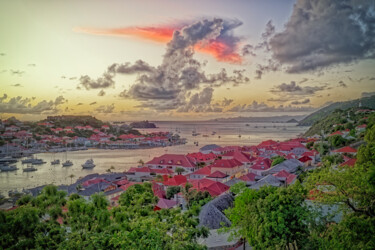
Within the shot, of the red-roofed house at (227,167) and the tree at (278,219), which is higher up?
the tree at (278,219)

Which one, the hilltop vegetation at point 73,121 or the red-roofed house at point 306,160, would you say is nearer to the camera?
the red-roofed house at point 306,160

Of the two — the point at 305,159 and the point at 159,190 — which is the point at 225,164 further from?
the point at 159,190

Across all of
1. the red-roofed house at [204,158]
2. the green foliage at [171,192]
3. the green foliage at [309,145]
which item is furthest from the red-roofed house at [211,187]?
the green foliage at [309,145]

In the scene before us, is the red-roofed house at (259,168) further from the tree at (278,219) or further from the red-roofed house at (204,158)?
the tree at (278,219)

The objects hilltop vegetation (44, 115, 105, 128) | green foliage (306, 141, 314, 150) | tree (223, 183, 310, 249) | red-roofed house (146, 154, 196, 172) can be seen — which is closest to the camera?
tree (223, 183, 310, 249)

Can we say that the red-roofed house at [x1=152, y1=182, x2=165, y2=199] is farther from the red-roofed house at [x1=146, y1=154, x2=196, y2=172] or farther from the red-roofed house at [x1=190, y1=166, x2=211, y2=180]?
the red-roofed house at [x1=146, y1=154, x2=196, y2=172]

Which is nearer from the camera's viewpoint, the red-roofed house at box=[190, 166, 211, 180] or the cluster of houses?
the red-roofed house at box=[190, 166, 211, 180]

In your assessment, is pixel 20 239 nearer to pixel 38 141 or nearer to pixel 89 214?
pixel 89 214

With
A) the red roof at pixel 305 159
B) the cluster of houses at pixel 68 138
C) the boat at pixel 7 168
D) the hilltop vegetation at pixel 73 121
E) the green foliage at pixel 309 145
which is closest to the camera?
the red roof at pixel 305 159

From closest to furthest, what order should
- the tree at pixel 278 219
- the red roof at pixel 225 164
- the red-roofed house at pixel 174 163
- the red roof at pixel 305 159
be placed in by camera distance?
1. the tree at pixel 278 219
2. the red roof at pixel 225 164
3. the red roof at pixel 305 159
4. the red-roofed house at pixel 174 163

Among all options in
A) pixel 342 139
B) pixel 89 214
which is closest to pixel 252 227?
pixel 89 214

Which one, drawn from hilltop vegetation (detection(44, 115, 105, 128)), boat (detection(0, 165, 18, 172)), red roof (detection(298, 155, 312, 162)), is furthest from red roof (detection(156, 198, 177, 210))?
hilltop vegetation (detection(44, 115, 105, 128))
